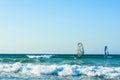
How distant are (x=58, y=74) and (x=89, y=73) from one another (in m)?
1.88

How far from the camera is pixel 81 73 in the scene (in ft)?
63.1

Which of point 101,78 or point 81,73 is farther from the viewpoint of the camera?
point 81,73

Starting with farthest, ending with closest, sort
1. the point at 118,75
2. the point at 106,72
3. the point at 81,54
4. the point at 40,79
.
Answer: the point at 81,54
the point at 106,72
the point at 118,75
the point at 40,79

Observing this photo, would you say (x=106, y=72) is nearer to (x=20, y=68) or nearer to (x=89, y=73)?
(x=89, y=73)

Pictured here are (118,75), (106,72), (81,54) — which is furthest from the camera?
(81,54)

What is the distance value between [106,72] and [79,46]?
4693 centimetres

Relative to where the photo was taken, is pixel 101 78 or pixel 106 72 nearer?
pixel 101 78

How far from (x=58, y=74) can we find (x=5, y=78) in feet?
13.0

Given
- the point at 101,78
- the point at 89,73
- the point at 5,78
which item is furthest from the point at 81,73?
the point at 5,78

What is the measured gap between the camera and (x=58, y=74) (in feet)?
63.2

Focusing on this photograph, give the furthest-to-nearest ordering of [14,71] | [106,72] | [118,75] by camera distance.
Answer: [14,71] → [106,72] → [118,75]

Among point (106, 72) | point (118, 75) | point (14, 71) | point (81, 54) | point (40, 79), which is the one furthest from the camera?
point (81, 54)

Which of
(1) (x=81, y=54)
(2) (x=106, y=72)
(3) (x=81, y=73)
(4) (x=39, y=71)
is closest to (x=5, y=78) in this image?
(4) (x=39, y=71)

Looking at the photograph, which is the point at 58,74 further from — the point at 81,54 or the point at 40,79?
the point at 81,54
